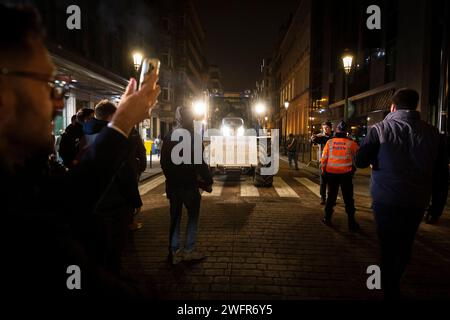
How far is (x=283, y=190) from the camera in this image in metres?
10.7

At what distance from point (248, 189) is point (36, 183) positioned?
32.5 feet

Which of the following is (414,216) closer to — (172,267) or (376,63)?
(172,267)

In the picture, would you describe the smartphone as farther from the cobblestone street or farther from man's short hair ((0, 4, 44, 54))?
the cobblestone street

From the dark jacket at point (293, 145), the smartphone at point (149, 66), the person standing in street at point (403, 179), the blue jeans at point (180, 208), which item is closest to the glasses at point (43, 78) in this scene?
the smartphone at point (149, 66)

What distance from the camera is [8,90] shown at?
101 centimetres

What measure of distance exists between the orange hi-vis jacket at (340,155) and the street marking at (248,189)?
3651 millimetres

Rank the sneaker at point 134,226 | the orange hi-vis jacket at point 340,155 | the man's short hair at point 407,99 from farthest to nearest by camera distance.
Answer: the orange hi-vis jacket at point 340,155, the sneaker at point 134,226, the man's short hair at point 407,99

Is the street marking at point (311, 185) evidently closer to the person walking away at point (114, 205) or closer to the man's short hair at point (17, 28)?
the person walking away at point (114, 205)

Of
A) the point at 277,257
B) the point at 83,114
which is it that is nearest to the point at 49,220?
the point at 277,257

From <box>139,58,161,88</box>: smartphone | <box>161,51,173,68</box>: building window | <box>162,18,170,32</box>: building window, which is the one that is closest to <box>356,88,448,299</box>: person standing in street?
<box>139,58,161,88</box>: smartphone

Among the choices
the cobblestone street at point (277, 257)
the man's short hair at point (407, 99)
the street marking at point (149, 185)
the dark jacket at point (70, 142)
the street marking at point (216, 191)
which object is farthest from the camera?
the street marking at point (149, 185)

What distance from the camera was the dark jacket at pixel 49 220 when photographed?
939 mm

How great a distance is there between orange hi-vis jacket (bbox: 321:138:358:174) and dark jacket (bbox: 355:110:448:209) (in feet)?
10.4

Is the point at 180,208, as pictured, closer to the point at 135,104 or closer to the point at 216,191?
the point at 135,104
